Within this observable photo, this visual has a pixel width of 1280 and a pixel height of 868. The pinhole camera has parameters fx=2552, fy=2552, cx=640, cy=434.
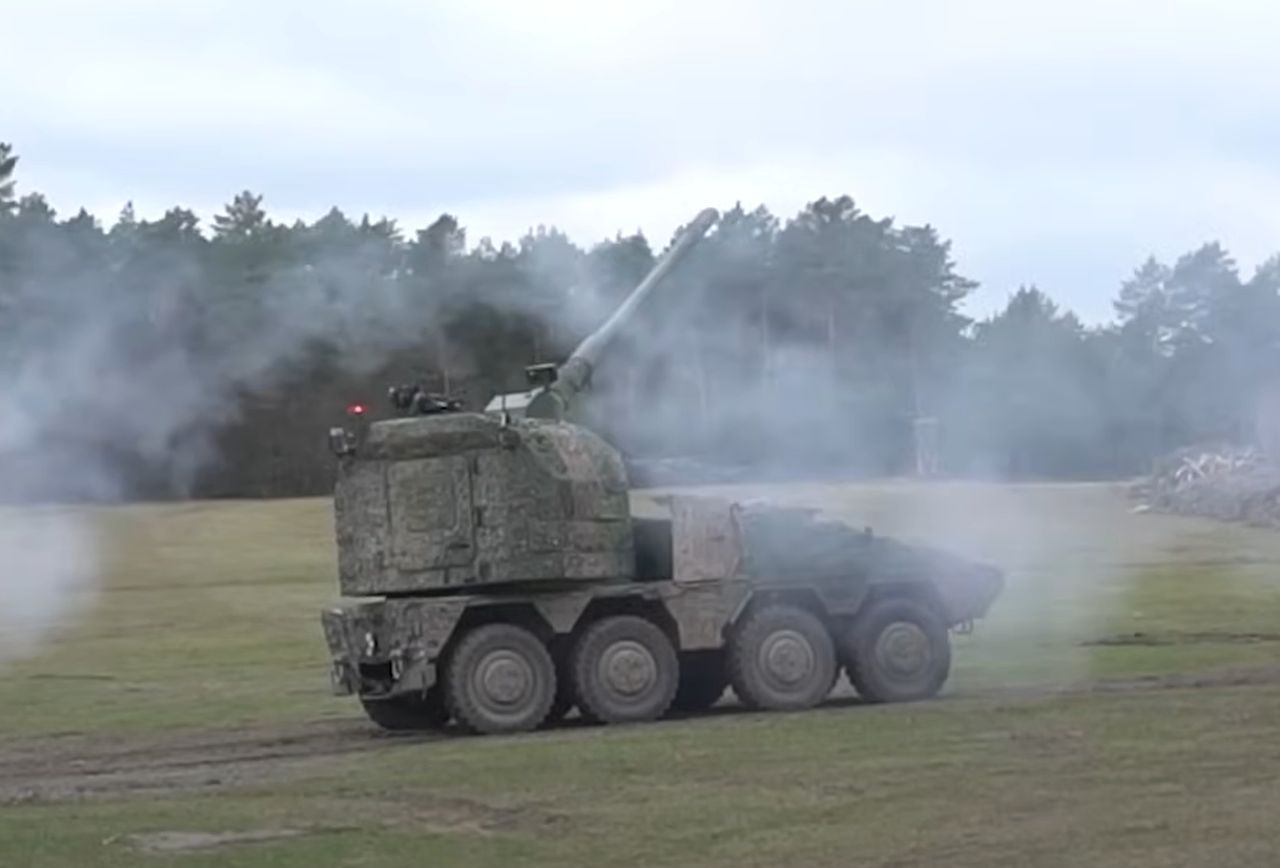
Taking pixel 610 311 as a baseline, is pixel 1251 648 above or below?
below

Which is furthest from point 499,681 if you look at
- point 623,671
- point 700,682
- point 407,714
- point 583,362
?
point 583,362

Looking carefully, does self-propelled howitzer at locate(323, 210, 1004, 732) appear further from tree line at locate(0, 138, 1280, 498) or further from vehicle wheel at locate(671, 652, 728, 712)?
tree line at locate(0, 138, 1280, 498)

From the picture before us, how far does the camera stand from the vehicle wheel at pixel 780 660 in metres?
28.6

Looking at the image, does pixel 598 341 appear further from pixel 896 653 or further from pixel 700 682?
pixel 896 653

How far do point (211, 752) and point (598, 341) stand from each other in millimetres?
7748

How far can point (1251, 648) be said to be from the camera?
34938 mm

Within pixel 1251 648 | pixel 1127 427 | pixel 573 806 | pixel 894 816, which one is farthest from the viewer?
pixel 1127 427

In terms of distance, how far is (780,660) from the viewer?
28766 mm

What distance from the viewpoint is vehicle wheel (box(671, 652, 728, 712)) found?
96.2ft

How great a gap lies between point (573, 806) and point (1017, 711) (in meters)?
7.80

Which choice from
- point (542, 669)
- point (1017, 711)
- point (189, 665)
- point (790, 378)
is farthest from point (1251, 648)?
point (189, 665)

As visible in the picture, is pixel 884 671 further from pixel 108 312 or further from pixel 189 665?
pixel 189 665

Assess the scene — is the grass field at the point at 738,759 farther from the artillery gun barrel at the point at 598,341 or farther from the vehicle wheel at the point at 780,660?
the artillery gun barrel at the point at 598,341

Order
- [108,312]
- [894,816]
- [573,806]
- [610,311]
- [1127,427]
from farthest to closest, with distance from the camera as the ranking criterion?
1. [1127,427]
2. [610,311]
3. [108,312]
4. [573,806]
5. [894,816]
